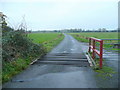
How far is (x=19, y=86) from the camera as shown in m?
4.48

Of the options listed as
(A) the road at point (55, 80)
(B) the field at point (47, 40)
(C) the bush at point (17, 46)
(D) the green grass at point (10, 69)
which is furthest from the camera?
(B) the field at point (47, 40)

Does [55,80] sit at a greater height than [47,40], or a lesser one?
lesser

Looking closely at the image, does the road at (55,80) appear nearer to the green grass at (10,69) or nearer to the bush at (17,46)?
the green grass at (10,69)

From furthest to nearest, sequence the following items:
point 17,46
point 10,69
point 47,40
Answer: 1. point 47,40
2. point 17,46
3. point 10,69

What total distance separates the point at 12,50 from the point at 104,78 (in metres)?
4.63

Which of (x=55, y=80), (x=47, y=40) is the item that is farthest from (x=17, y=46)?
(x=47, y=40)

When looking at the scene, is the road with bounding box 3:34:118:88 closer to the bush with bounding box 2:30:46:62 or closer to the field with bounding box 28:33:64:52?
the bush with bounding box 2:30:46:62

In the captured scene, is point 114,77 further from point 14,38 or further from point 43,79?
point 14,38

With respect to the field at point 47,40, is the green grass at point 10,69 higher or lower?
lower

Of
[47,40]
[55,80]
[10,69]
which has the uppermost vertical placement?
[47,40]

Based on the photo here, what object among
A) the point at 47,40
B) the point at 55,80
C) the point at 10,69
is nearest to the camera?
the point at 55,80

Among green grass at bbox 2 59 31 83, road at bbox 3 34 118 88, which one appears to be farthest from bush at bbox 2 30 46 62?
road at bbox 3 34 118 88

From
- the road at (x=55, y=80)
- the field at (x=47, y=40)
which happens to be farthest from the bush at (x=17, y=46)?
the road at (x=55, y=80)

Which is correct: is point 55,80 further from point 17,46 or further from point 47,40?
point 47,40
